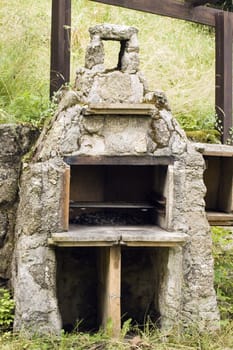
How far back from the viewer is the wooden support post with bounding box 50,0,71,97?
18.7ft

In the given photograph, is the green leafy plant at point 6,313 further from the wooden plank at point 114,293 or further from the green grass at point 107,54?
the green grass at point 107,54

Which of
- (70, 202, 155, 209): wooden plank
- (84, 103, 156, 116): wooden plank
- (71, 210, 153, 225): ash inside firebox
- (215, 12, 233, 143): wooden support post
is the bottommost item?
(71, 210, 153, 225): ash inside firebox

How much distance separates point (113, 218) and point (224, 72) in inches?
90.8

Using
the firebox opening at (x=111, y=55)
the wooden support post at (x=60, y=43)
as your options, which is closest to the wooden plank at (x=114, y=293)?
the wooden support post at (x=60, y=43)

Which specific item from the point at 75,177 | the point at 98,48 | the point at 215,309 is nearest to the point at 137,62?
the point at 98,48

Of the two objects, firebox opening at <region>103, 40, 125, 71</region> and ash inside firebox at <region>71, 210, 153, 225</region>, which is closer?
ash inside firebox at <region>71, 210, 153, 225</region>

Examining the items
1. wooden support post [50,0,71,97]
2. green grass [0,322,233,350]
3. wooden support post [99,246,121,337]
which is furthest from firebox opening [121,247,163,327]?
wooden support post [50,0,71,97]

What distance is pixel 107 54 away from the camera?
29.6ft

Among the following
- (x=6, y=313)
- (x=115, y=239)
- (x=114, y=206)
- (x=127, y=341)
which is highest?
(x=114, y=206)

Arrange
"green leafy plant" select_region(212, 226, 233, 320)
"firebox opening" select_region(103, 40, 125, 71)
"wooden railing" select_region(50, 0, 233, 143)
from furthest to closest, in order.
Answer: "firebox opening" select_region(103, 40, 125, 71)
"wooden railing" select_region(50, 0, 233, 143)
"green leafy plant" select_region(212, 226, 233, 320)

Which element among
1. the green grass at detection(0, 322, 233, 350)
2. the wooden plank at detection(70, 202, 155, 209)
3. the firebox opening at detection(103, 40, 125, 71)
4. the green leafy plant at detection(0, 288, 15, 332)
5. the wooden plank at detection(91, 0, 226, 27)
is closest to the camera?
the green grass at detection(0, 322, 233, 350)

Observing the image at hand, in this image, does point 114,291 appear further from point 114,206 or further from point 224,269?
point 224,269

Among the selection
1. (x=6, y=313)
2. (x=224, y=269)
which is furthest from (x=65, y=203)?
(x=224, y=269)

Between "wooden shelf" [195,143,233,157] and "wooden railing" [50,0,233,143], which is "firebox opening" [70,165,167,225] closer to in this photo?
"wooden shelf" [195,143,233,157]
